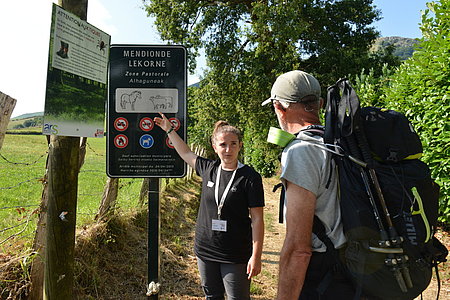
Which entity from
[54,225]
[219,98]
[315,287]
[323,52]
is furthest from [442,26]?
[219,98]

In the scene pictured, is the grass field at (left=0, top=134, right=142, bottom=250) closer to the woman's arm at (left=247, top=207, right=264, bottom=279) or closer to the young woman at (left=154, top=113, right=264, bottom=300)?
the young woman at (left=154, top=113, right=264, bottom=300)

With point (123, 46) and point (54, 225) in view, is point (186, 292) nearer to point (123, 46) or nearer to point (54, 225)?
point (54, 225)

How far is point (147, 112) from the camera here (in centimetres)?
302

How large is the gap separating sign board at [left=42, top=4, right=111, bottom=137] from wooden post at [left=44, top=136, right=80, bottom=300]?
200 millimetres

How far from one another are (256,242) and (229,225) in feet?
0.89

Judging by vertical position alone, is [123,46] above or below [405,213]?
above

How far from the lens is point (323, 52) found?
46.3 ft

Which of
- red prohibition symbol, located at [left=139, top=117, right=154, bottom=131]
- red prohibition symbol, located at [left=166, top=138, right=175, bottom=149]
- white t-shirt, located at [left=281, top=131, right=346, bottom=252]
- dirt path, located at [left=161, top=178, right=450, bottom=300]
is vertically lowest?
dirt path, located at [left=161, top=178, right=450, bottom=300]

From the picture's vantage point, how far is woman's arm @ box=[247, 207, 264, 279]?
113 inches

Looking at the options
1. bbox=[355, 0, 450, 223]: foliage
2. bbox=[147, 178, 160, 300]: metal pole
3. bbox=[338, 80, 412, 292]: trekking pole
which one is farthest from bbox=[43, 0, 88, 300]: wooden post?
bbox=[355, 0, 450, 223]: foliage

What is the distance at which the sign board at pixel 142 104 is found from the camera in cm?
300

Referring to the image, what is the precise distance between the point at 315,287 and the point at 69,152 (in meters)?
1.96

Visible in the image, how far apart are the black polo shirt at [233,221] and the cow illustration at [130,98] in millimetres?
1028

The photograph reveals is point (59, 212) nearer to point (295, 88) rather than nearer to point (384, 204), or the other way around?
point (295, 88)
